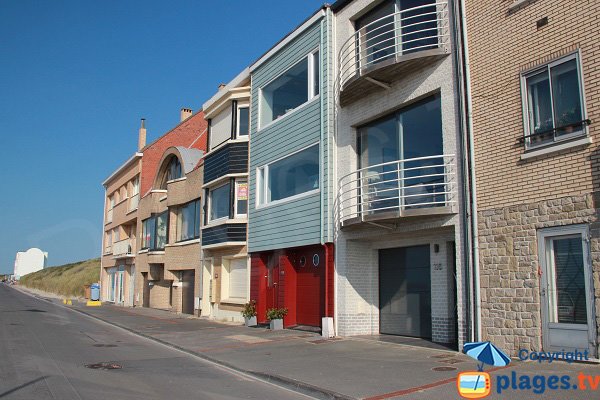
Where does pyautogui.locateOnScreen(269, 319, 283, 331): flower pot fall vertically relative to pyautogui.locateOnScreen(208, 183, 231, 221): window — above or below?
below

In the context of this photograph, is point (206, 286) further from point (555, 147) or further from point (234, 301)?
point (555, 147)

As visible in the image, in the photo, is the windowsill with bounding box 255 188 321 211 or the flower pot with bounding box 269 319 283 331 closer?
the windowsill with bounding box 255 188 321 211

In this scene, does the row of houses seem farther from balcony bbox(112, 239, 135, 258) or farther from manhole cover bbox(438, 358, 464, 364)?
balcony bbox(112, 239, 135, 258)

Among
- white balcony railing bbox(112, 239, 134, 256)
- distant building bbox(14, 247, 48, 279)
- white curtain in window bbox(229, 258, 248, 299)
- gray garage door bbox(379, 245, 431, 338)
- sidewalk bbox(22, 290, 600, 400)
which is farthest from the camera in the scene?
distant building bbox(14, 247, 48, 279)

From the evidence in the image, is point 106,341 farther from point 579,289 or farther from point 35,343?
point 579,289

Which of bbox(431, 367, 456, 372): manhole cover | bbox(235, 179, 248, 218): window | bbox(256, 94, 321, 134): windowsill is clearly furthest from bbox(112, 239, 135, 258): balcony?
bbox(431, 367, 456, 372): manhole cover

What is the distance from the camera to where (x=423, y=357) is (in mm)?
11000

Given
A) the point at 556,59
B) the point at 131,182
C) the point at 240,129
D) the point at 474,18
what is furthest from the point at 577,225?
the point at 131,182

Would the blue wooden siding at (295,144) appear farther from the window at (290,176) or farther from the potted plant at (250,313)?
the potted plant at (250,313)

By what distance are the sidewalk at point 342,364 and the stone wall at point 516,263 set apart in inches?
27.5

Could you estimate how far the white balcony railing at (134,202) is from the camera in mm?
35650

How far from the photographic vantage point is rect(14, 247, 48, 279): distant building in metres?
133

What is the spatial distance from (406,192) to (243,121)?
10.1 metres

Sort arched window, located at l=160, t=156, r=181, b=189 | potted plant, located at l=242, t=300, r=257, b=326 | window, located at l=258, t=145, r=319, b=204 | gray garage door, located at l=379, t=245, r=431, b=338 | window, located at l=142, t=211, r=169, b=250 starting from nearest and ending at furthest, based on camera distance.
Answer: gray garage door, located at l=379, t=245, r=431, b=338 → window, located at l=258, t=145, r=319, b=204 → potted plant, located at l=242, t=300, r=257, b=326 → arched window, located at l=160, t=156, r=181, b=189 → window, located at l=142, t=211, r=169, b=250
